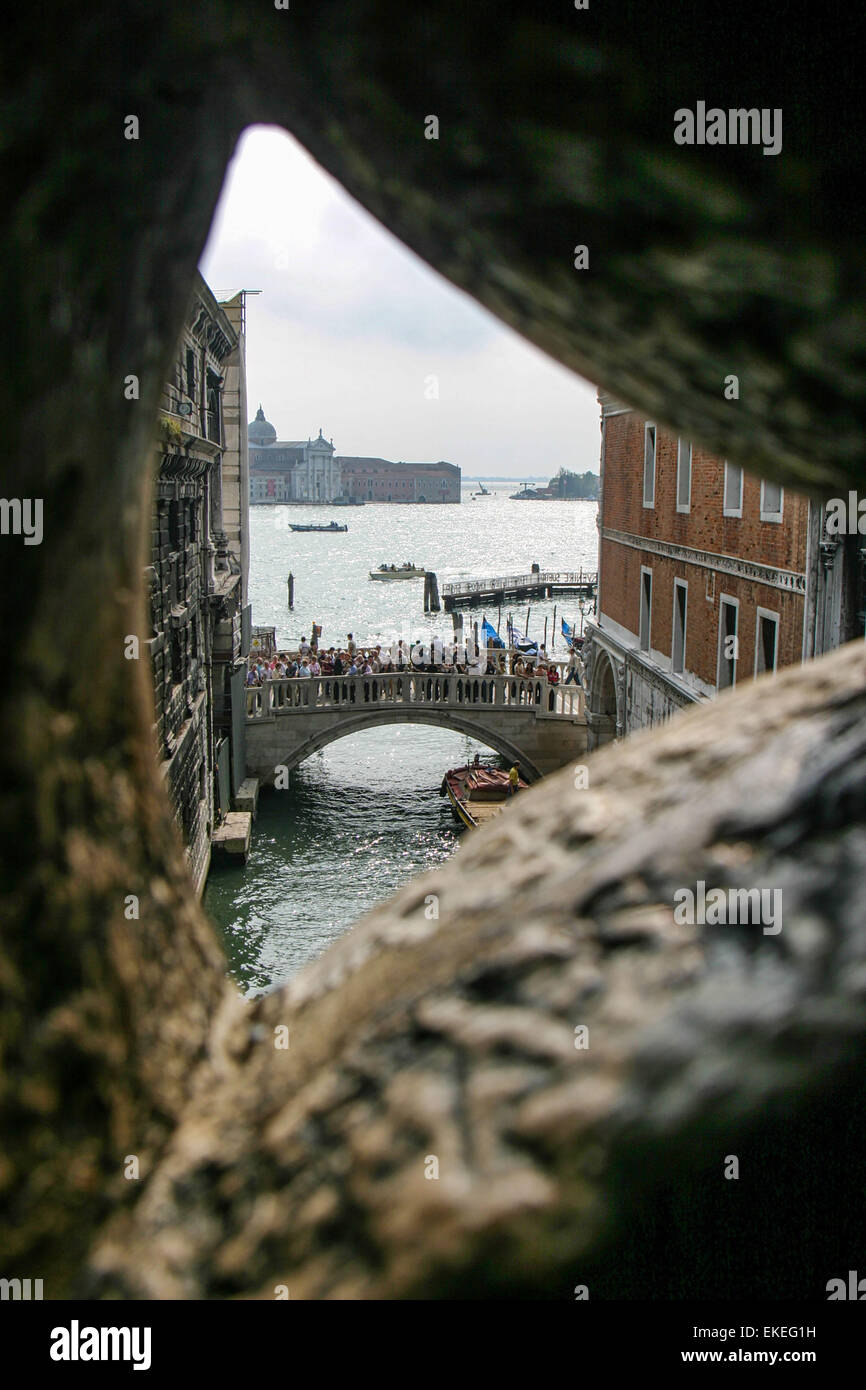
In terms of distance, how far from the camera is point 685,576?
1809 cm

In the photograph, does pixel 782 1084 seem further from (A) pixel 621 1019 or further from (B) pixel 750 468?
(B) pixel 750 468

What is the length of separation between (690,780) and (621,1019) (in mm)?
251

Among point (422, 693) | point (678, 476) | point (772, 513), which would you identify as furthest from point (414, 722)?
point (772, 513)

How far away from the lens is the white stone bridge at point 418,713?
95.2 ft

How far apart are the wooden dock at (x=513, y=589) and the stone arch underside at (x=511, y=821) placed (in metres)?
78.3

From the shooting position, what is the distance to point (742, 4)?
1.00m

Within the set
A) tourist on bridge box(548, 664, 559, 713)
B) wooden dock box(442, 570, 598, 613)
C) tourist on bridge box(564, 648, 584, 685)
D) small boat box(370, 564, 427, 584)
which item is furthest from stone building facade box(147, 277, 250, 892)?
small boat box(370, 564, 427, 584)

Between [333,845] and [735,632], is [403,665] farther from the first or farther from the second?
[735,632]

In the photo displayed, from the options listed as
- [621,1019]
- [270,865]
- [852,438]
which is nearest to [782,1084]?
[621,1019]

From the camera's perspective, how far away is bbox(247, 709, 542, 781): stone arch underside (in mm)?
29250

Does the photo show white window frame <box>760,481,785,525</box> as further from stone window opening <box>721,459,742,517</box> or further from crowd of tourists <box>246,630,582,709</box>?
crowd of tourists <box>246,630,582,709</box>

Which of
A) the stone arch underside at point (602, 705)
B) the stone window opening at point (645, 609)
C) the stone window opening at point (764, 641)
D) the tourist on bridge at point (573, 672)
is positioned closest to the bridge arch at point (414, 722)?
the stone arch underside at point (602, 705)

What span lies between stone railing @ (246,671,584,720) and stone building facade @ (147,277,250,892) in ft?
5.67

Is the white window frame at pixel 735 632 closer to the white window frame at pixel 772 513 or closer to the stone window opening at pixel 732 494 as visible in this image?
the stone window opening at pixel 732 494
